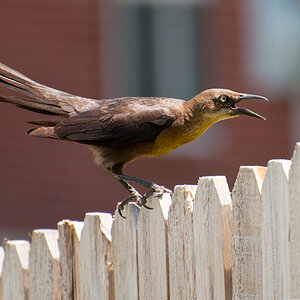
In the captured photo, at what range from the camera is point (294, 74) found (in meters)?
10.0

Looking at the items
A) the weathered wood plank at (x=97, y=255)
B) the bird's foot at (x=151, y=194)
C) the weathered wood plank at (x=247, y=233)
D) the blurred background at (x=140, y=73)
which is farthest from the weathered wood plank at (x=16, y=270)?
the blurred background at (x=140, y=73)

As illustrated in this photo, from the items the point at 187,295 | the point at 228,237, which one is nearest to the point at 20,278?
the point at 187,295

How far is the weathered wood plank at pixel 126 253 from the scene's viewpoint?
3.45 meters

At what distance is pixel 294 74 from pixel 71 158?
315 cm

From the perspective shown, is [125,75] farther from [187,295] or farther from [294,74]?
[187,295]

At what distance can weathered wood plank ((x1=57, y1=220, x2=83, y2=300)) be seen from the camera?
12.5 feet

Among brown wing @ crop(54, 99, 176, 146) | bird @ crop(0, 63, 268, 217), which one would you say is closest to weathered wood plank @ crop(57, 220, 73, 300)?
bird @ crop(0, 63, 268, 217)

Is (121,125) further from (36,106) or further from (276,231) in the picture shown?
(276,231)

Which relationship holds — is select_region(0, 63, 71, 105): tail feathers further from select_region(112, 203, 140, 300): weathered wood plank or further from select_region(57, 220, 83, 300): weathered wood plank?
select_region(112, 203, 140, 300): weathered wood plank

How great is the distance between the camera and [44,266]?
12.9 feet

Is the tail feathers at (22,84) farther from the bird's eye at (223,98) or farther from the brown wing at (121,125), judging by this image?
the bird's eye at (223,98)

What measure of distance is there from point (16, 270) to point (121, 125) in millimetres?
1009

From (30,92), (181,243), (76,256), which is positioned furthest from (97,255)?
(30,92)

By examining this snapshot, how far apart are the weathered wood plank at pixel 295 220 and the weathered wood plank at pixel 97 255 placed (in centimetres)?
113
